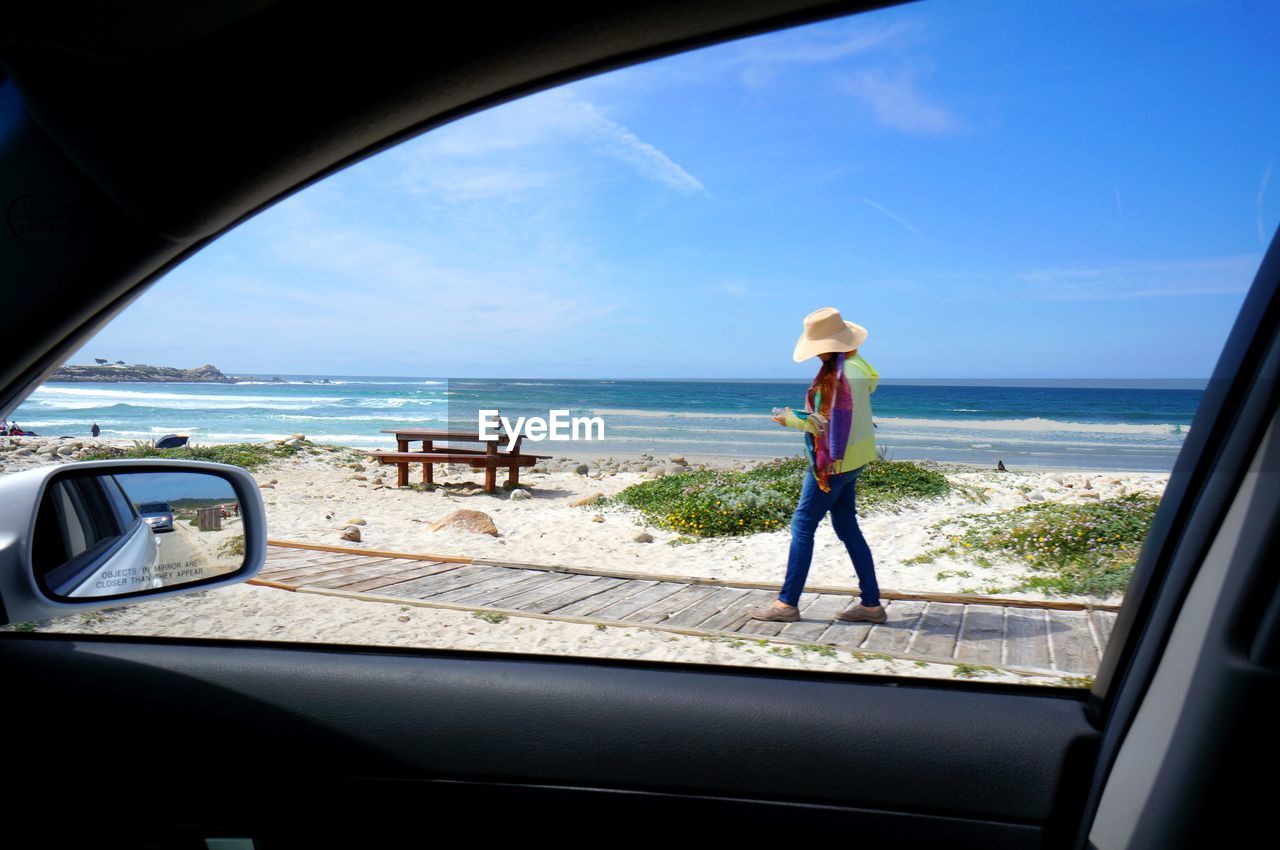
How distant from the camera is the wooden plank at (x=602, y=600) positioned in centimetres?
283

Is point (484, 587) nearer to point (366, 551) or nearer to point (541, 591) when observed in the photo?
point (541, 591)

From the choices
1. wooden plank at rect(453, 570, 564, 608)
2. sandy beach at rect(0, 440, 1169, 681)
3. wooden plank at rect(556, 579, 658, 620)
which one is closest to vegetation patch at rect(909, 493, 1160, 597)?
sandy beach at rect(0, 440, 1169, 681)

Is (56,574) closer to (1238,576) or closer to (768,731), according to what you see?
(768,731)

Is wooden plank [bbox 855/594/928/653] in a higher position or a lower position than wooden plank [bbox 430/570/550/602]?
higher

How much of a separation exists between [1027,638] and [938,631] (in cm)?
31

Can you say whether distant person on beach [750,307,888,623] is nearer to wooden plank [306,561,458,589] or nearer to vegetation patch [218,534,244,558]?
wooden plank [306,561,458,589]

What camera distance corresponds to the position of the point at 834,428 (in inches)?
130

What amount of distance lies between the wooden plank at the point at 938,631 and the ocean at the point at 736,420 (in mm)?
601

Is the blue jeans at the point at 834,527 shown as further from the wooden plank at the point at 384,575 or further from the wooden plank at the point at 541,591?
the wooden plank at the point at 384,575

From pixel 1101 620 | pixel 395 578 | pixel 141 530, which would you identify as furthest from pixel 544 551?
pixel 1101 620

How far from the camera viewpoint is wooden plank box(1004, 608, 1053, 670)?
5.44ft

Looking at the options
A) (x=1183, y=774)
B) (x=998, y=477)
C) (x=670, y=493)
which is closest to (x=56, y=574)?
(x=1183, y=774)

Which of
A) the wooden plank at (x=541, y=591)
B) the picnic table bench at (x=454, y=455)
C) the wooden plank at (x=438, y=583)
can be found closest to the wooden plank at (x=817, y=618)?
the wooden plank at (x=541, y=591)

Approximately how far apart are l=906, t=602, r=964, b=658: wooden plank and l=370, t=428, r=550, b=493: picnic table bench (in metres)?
5.42
